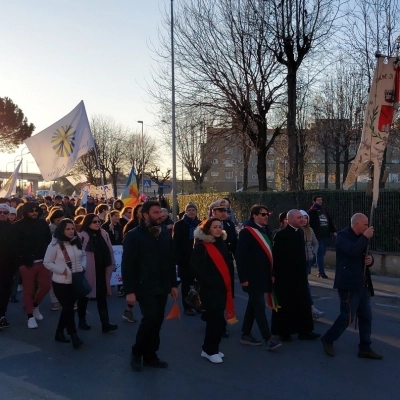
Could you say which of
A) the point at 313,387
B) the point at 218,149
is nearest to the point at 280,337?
the point at 313,387

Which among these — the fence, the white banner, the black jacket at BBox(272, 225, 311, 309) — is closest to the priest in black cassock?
the black jacket at BBox(272, 225, 311, 309)

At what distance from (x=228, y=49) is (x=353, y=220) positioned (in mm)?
16521

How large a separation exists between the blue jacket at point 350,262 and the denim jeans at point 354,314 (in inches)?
3.6

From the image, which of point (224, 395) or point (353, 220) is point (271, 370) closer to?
point (224, 395)

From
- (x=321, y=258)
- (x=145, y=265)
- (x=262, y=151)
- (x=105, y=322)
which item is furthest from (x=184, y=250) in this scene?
(x=262, y=151)

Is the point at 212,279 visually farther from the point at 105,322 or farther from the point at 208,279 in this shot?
the point at 105,322

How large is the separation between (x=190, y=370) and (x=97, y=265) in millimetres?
2402

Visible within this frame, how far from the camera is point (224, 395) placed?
5.70 m

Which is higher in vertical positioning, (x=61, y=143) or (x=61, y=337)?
(x=61, y=143)

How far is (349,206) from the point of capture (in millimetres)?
15930

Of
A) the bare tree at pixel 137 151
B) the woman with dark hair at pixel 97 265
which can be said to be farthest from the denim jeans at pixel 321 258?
the bare tree at pixel 137 151

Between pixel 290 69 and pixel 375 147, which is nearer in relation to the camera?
pixel 375 147

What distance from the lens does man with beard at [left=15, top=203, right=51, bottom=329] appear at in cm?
906

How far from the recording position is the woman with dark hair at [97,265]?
8281 millimetres
